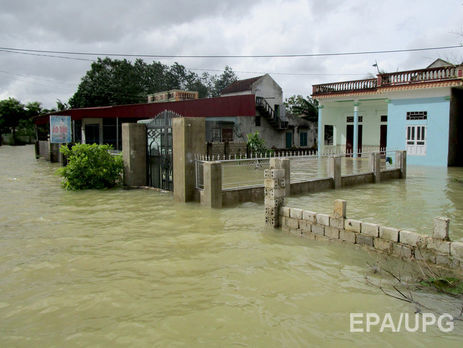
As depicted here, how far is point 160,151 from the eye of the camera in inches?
517

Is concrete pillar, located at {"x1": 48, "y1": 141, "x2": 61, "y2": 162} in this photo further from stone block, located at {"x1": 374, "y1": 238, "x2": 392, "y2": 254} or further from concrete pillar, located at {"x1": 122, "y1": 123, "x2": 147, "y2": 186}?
stone block, located at {"x1": 374, "y1": 238, "x2": 392, "y2": 254}

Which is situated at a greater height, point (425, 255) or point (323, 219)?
point (323, 219)

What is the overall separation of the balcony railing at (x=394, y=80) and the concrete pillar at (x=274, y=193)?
15954 millimetres

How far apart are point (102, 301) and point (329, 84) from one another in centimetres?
2478

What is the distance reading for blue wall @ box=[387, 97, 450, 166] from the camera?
21.0m

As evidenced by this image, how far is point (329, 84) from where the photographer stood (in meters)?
27.1

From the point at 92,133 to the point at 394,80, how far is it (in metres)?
21.0

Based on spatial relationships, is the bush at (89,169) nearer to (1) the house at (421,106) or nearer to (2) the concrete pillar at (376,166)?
(2) the concrete pillar at (376,166)

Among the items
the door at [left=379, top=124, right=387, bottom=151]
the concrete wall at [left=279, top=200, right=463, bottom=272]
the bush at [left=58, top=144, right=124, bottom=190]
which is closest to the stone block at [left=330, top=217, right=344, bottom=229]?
the concrete wall at [left=279, top=200, right=463, bottom=272]

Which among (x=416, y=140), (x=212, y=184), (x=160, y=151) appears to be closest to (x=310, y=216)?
(x=212, y=184)

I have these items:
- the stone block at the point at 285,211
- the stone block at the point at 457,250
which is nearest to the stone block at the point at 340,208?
the stone block at the point at 285,211

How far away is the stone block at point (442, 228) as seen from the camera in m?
5.69

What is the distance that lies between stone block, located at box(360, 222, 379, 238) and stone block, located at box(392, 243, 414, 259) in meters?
0.36

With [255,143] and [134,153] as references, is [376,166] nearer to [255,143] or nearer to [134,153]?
[255,143]
